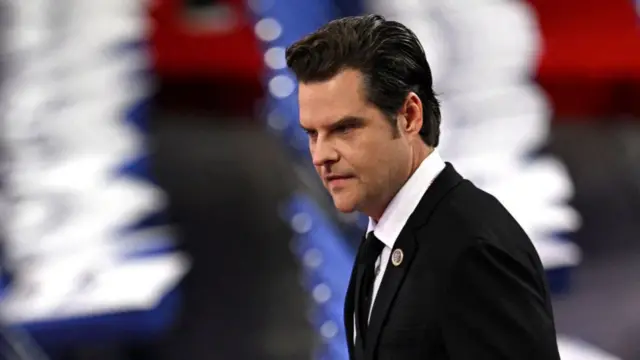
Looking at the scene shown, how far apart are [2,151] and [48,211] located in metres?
0.23

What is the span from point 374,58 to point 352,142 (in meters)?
0.07

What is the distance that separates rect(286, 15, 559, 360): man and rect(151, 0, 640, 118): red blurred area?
2407mm

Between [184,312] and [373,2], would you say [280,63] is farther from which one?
[184,312]

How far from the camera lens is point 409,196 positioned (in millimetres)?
790

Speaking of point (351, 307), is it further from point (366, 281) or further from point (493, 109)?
point (493, 109)

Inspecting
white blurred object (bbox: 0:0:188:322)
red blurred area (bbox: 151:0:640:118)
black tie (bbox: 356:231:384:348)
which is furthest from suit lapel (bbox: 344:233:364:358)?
red blurred area (bbox: 151:0:640:118)

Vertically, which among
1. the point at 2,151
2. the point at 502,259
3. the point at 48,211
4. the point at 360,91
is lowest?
the point at 48,211

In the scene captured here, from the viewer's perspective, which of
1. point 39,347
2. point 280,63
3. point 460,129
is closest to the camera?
point 39,347

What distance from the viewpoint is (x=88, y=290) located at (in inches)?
97.0

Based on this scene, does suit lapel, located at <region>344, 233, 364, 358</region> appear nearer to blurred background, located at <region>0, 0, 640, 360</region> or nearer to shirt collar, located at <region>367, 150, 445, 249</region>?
shirt collar, located at <region>367, 150, 445, 249</region>

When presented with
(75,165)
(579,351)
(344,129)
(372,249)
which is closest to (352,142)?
(344,129)

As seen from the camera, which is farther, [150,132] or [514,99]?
[150,132]

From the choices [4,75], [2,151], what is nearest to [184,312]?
[2,151]

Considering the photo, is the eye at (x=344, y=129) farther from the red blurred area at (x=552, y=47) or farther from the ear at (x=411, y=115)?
the red blurred area at (x=552, y=47)
